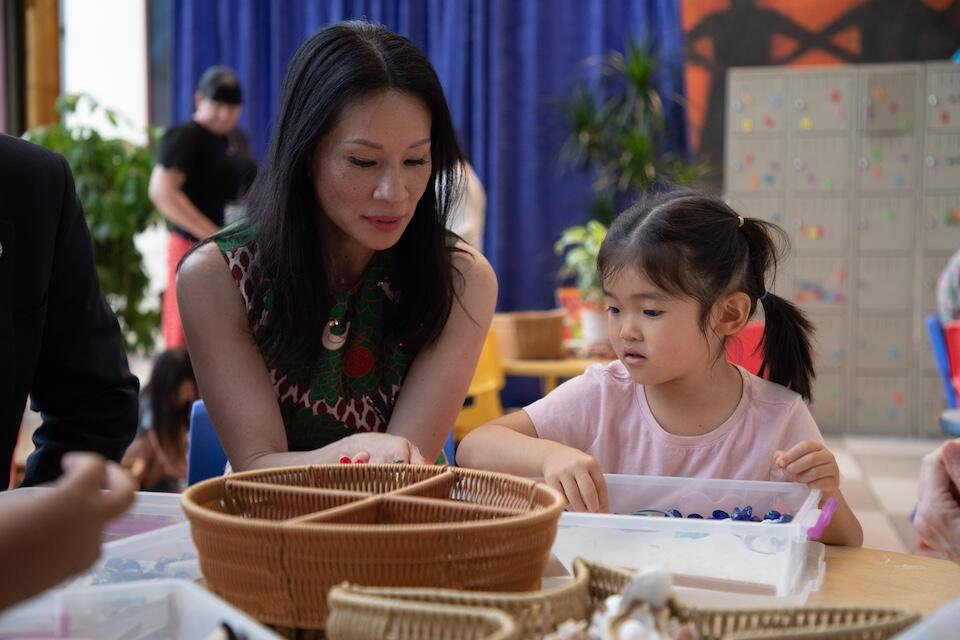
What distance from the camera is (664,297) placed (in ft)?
4.92

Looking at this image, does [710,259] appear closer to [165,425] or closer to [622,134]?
[165,425]

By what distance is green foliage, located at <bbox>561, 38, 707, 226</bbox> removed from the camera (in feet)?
19.1

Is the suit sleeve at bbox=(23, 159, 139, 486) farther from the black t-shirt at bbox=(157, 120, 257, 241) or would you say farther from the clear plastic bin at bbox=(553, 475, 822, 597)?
the black t-shirt at bbox=(157, 120, 257, 241)

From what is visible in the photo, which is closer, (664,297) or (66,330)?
(66,330)

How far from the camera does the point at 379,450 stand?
116 centimetres

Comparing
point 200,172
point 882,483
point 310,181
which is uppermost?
point 310,181

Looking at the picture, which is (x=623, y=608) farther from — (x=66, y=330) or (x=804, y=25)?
(x=804, y=25)

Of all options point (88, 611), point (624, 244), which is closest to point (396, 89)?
point (624, 244)

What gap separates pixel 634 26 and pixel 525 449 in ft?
17.3

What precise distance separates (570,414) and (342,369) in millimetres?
343

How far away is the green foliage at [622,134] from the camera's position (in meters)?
5.83

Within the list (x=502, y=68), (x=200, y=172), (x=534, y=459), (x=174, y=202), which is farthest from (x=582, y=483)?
(x=502, y=68)

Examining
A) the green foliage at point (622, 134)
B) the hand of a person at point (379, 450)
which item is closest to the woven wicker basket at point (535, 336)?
the hand of a person at point (379, 450)

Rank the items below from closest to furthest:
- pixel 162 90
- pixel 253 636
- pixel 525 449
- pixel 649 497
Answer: pixel 253 636 → pixel 649 497 → pixel 525 449 → pixel 162 90
